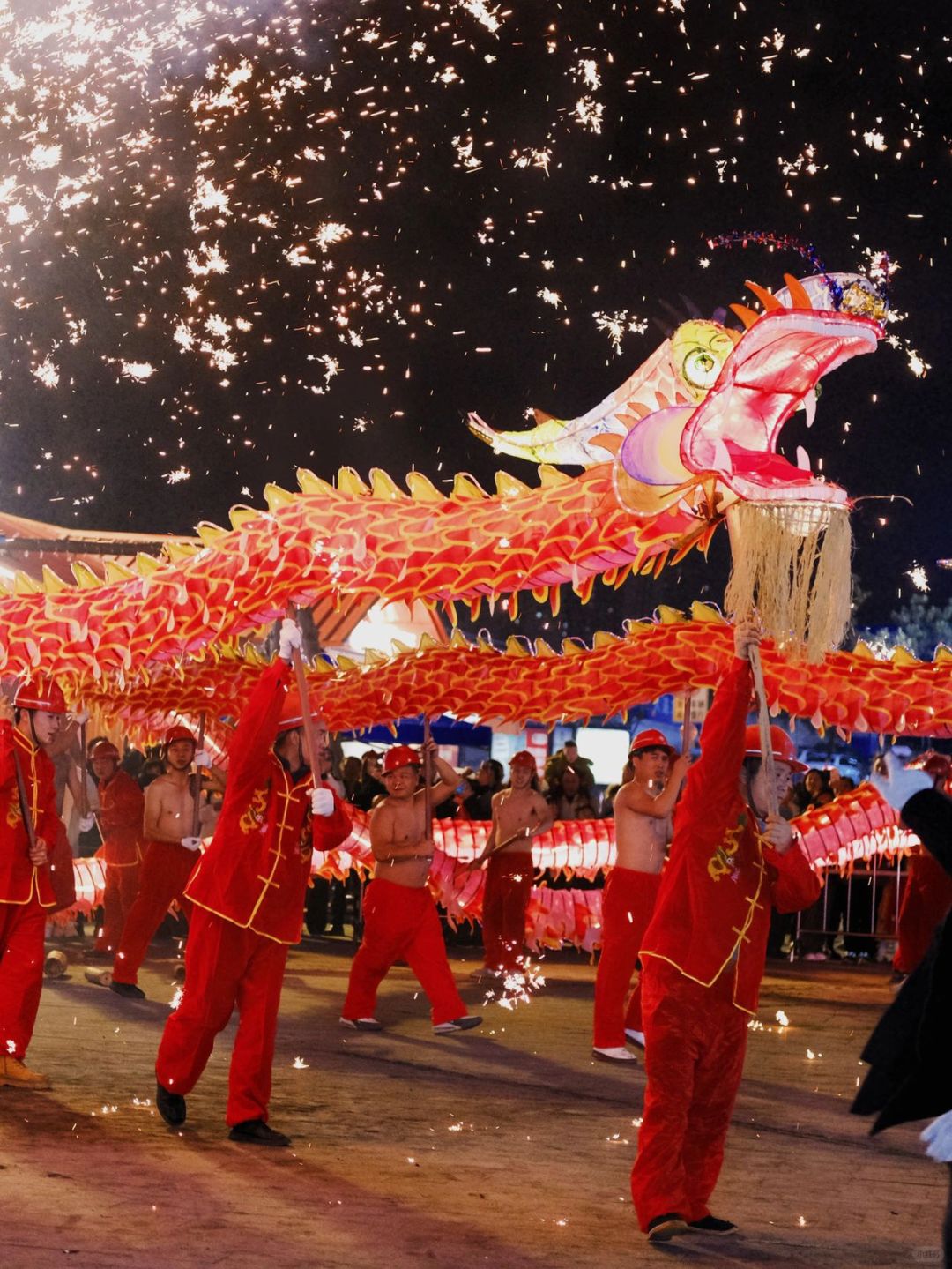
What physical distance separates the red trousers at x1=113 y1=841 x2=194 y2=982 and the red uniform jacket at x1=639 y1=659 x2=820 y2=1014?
18.8 ft

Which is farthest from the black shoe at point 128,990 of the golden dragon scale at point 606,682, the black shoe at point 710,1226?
the black shoe at point 710,1226

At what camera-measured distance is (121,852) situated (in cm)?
1134

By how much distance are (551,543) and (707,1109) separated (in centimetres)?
240

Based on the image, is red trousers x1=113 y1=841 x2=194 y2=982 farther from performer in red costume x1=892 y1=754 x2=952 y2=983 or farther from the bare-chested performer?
performer in red costume x1=892 y1=754 x2=952 y2=983

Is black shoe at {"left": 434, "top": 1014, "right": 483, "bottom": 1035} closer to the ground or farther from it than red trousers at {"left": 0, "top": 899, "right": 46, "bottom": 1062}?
closer to the ground

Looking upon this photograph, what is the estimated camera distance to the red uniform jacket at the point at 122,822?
11.4m

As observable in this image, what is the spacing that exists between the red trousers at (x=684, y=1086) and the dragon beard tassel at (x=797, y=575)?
4.10 feet

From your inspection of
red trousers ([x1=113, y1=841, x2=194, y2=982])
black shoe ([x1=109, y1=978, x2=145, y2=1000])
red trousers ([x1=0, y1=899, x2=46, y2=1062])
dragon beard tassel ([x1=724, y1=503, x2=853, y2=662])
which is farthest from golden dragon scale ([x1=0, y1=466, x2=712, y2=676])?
black shoe ([x1=109, y1=978, x2=145, y2=1000])

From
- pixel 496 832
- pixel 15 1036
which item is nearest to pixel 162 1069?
pixel 15 1036

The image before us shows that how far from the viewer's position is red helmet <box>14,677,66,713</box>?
7023mm

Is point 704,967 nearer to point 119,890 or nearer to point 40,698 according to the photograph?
point 40,698

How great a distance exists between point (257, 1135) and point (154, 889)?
15.1 ft

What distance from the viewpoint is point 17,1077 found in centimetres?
661

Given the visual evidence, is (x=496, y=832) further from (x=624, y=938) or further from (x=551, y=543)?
(x=551, y=543)
